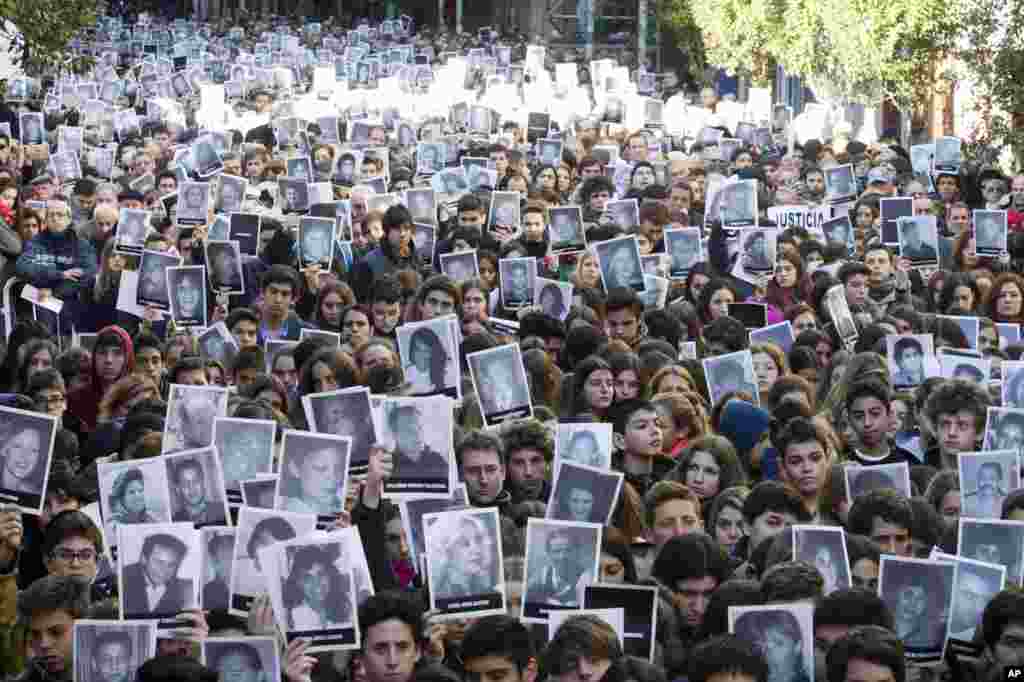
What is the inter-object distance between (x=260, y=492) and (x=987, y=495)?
300 centimetres

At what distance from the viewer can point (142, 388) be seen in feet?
39.4

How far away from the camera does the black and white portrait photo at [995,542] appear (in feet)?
28.0

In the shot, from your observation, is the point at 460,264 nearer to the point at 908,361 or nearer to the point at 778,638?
the point at 908,361

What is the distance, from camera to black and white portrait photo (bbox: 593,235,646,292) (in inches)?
604

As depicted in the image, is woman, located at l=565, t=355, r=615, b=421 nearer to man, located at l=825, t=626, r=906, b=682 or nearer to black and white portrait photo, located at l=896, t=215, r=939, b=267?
man, located at l=825, t=626, r=906, b=682

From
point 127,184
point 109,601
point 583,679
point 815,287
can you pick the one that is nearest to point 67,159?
point 127,184

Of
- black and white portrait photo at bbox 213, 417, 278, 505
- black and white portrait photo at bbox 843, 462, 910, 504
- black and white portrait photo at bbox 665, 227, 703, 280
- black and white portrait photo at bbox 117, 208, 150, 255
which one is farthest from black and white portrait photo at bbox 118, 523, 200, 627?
black and white portrait photo at bbox 665, 227, 703, 280

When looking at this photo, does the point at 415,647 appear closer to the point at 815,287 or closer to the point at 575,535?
the point at 575,535

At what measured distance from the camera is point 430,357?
11.9 m

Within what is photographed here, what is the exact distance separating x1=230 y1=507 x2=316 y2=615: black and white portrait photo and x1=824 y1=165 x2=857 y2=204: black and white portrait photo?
12.5 metres

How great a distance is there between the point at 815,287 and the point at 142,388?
474 centimetres

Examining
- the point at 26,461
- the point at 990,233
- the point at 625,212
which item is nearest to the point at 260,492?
the point at 26,461

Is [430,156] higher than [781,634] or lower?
higher

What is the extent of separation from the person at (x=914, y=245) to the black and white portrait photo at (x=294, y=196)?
491cm
